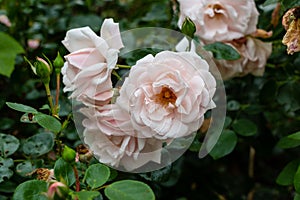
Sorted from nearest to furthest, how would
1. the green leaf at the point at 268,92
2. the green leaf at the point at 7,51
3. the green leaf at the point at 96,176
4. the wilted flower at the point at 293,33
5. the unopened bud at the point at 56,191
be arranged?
the unopened bud at the point at 56,191 → the green leaf at the point at 96,176 → the wilted flower at the point at 293,33 → the green leaf at the point at 7,51 → the green leaf at the point at 268,92

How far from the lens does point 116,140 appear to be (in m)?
0.83

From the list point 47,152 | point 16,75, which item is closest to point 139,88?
point 47,152

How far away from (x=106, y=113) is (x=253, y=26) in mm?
410

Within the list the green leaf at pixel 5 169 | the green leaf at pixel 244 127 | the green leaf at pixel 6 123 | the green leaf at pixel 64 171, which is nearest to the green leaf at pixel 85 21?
the green leaf at pixel 6 123

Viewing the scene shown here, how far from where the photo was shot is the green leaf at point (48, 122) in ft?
2.61

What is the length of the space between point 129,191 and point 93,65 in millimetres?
205

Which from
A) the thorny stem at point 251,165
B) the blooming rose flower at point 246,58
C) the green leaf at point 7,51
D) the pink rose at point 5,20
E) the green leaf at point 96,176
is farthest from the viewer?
the thorny stem at point 251,165

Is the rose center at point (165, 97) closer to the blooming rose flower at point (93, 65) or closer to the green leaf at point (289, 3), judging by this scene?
the blooming rose flower at point (93, 65)

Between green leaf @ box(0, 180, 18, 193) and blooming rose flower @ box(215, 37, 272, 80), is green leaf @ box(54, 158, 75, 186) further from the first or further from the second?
blooming rose flower @ box(215, 37, 272, 80)

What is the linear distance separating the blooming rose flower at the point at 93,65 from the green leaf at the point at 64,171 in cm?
10

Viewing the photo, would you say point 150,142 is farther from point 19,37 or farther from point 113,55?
point 19,37

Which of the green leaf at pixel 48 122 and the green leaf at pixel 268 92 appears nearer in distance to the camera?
the green leaf at pixel 48 122

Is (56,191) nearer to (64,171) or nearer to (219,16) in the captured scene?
(64,171)

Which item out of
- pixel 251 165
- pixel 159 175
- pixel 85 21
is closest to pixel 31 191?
pixel 159 175
